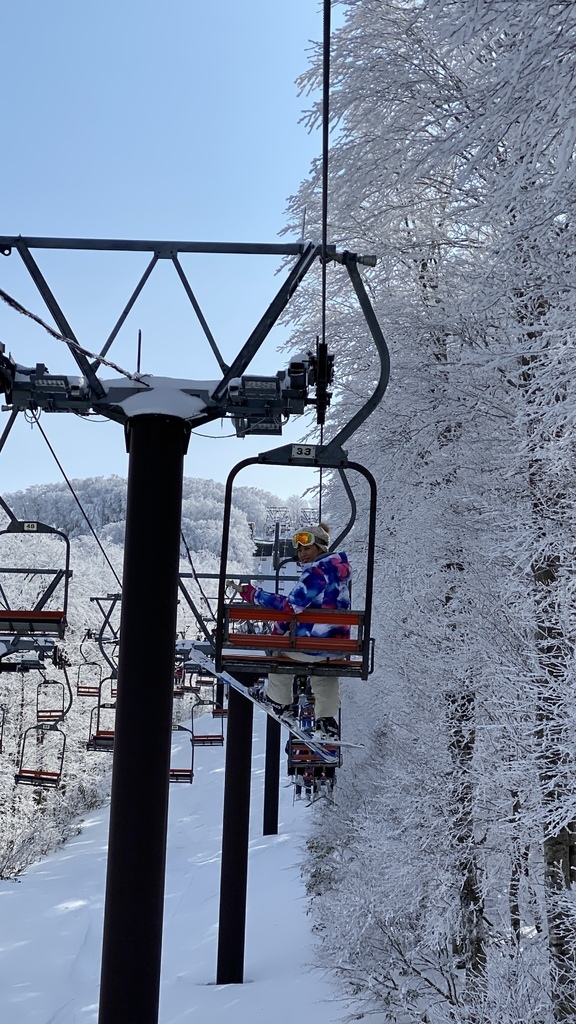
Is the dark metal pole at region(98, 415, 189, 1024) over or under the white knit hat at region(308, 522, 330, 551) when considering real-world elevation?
under

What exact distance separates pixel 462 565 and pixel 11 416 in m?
4.75

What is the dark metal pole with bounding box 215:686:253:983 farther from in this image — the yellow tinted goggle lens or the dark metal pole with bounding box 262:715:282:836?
the dark metal pole with bounding box 262:715:282:836

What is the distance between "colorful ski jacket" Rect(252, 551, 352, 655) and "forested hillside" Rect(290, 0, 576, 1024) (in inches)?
46.4

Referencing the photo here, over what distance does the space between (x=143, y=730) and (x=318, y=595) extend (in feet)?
4.22

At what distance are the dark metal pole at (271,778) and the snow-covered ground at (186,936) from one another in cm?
42

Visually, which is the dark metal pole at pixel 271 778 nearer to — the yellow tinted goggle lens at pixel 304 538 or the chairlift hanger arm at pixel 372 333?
the yellow tinted goggle lens at pixel 304 538

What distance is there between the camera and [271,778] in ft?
67.5

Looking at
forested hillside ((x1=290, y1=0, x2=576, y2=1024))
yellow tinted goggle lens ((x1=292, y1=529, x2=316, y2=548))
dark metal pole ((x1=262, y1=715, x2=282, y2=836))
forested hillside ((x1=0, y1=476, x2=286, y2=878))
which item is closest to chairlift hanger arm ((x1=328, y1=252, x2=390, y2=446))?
forested hillside ((x1=290, y1=0, x2=576, y2=1024))

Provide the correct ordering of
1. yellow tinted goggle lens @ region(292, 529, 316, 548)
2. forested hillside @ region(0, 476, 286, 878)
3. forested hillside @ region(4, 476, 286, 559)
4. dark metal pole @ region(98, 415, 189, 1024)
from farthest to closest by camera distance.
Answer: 1. forested hillside @ region(4, 476, 286, 559)
2. forested hillside @ region(0, 476, 286, 878)
3. yellow tinted goggle lens @ region(292, 529, 316, 548)
4. dark metal pole @ region(98, 415, 189, 1024)

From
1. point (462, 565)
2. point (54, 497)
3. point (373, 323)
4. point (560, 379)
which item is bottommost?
point (462, 565)

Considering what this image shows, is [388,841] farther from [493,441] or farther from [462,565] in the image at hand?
[493,441]

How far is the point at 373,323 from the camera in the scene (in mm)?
4938

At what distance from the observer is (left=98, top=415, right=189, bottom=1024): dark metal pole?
15.6 feet

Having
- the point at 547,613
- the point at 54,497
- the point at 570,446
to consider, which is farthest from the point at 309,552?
the point at 54,497
